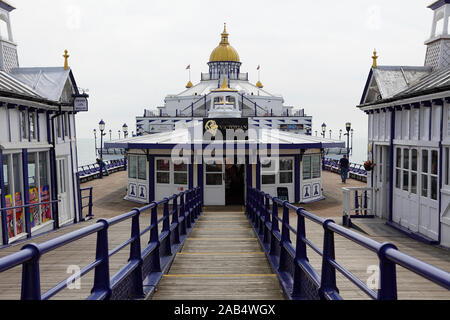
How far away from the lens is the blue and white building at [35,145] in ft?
34.5

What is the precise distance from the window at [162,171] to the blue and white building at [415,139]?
8708 mm

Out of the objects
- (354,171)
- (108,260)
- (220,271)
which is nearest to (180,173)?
(220,271)

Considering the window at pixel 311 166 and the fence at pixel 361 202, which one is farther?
the window at pixel 311 166

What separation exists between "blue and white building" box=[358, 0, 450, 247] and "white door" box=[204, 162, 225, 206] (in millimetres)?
6298

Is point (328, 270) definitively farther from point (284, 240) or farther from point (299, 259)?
point (284, 240)

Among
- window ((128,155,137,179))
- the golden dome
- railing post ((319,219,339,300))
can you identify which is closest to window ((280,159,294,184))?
window ((128,155,137,179))

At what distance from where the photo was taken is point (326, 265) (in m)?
3.89

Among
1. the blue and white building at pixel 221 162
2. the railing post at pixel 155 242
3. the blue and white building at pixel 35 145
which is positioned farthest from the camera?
the blue and white building at pixel 221 162

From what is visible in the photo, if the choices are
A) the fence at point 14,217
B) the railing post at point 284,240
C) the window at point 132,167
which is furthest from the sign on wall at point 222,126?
the railing post at point 284,240

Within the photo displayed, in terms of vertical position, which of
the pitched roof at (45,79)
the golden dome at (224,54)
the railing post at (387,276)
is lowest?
the railing post at (387,276)

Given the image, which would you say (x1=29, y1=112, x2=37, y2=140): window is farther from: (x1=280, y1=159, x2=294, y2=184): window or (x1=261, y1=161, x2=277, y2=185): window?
(x1=280, y1=159, x2=294, y2=184): window

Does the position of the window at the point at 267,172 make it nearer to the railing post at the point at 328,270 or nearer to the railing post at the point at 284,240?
the railing post at the point at 284,240
